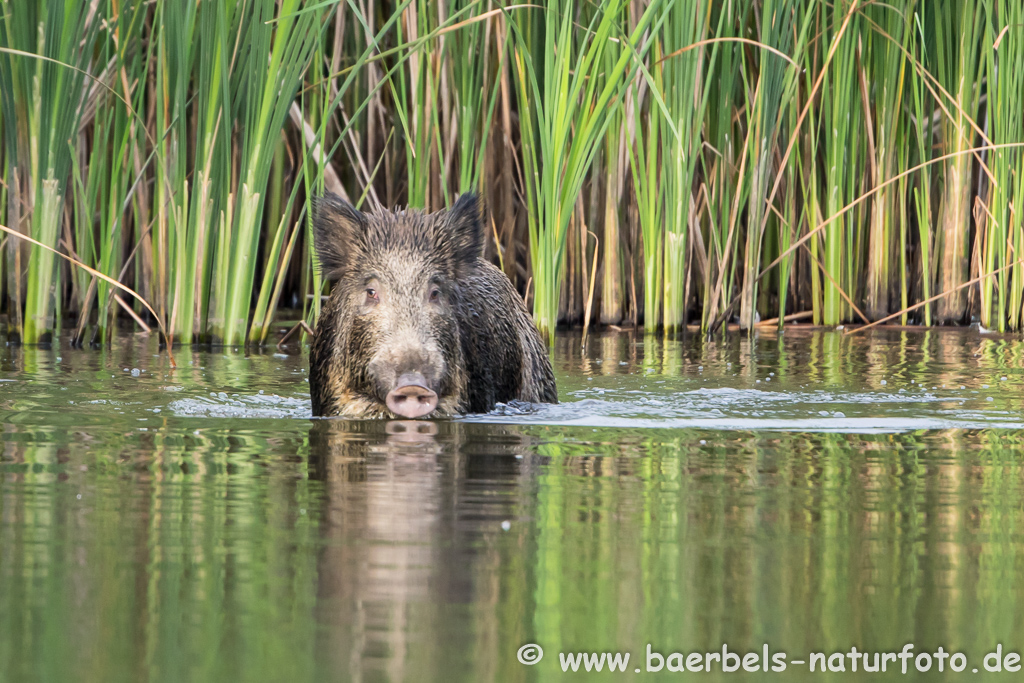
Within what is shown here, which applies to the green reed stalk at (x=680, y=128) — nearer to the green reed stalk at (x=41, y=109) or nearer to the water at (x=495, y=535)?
the water at (x=495, y=535)

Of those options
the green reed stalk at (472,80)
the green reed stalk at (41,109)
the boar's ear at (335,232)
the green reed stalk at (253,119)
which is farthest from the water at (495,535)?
the green reed stalk at (472,80)

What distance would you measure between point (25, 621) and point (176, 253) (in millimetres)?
5548

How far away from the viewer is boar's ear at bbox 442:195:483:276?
20.4ft

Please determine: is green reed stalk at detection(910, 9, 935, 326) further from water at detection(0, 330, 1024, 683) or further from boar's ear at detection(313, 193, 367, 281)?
boar's ear at detection(313, 193, 367, 281)

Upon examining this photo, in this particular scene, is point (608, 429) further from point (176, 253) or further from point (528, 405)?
point (176, 253)

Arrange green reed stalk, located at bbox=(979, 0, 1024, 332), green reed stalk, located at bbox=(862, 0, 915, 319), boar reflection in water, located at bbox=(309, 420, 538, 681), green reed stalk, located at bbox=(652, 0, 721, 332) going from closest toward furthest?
boar reflection in water, located at bbox=(309, 420, 538, 681), green reed stalk, located at bbox=(652, 0, 721, 332), green reed stalk, located at bbox=(979, 0, 1024, 332), green reed stalk, located at bbox=(862, 0, 915, 319)

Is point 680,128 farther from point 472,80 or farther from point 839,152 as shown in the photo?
point 839,152

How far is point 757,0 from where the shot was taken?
945 cm

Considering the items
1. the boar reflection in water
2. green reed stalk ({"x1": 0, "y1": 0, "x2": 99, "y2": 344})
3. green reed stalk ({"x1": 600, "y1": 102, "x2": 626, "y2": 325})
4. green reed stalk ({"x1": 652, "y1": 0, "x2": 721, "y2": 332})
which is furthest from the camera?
green reed stalk ({"x1": 600, "y1": 102, "x2": 626, "y2": 325})

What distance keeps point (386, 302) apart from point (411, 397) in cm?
64

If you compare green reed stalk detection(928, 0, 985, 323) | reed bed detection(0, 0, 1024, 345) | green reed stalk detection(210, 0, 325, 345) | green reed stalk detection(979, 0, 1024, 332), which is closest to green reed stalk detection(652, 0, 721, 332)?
reed bed detection(0, 0, 1024, 345)

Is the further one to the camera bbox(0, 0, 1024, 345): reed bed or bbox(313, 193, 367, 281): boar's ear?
bbox(0, 0, 1024, 345): reed bed

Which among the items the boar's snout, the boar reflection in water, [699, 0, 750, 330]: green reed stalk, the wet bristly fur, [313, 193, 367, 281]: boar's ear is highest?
[699, 0, 750, 330]: green reed stalk

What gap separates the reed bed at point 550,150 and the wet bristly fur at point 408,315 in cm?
132
